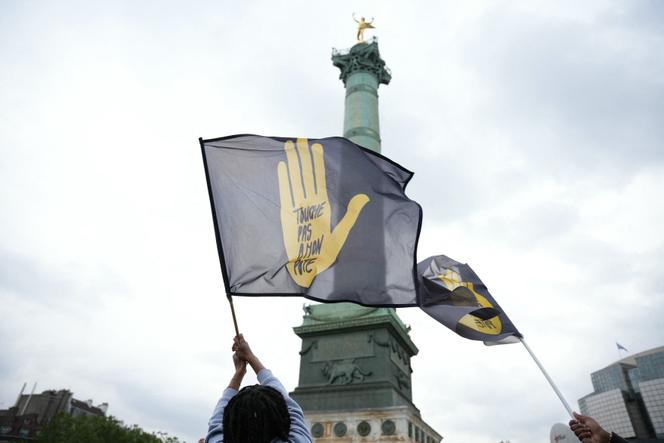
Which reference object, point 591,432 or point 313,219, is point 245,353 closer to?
point 591,432

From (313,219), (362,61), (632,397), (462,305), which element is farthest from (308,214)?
(632,397)

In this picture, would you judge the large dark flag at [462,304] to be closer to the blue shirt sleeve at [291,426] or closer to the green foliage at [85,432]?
the blue shirt sleeve at [291,426]

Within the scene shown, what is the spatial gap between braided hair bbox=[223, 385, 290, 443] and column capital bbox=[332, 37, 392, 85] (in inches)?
1803

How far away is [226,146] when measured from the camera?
681 centimetres

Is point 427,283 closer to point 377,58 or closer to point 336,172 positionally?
point 336,172

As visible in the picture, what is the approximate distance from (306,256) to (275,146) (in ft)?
5.82

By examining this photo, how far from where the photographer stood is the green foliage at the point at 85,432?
3384cm

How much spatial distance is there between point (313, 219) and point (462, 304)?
2925 mm

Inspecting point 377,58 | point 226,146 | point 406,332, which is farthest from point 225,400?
point 377,58

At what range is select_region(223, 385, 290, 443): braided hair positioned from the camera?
244 centimetres

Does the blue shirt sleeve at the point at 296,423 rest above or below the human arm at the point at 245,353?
below

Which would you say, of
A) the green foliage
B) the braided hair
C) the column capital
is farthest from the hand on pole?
the column capital

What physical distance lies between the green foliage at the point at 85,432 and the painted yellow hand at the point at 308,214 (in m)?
35.0

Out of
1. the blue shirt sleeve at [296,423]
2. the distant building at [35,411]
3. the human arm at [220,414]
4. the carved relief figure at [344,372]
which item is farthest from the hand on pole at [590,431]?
the distant building at [35,411]
